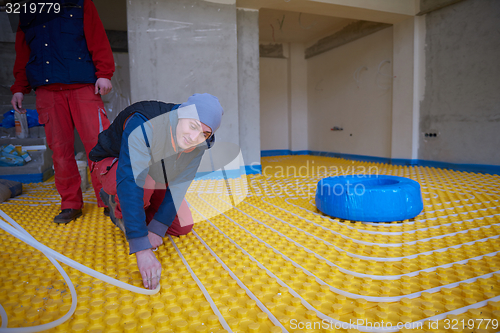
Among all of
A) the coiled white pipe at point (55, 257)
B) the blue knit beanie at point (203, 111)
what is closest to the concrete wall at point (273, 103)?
the blue knit beanie at point (203, 111)

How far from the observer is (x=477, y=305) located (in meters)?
1.10

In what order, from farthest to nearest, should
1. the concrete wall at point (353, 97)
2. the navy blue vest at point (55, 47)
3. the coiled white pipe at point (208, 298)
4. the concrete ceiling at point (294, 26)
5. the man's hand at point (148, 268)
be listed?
the concrete ceiling at point (294, 26)
the concrete wall at point (353, 97)
the navy blue vest at point (55, 47)
the man's hand at point (148, 268)
the coiled white pipe at point (208, 298)

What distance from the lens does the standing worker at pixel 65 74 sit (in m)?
2.15

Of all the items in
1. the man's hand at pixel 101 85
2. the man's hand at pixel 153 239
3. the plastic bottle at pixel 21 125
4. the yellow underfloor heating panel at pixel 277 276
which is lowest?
the yellow underfloor heating panel at pixel 277 276

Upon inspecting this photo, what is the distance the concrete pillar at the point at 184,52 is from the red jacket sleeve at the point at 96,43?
1.72 metres

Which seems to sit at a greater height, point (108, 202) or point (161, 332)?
point (108, 202)

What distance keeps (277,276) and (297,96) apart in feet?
24.0

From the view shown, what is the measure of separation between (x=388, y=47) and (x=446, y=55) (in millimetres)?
1269

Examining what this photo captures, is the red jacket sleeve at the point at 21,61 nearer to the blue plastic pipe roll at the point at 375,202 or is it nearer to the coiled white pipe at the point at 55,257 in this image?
the coiled white pipe at the point at 55,257

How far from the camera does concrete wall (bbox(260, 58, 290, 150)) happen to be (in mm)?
8005

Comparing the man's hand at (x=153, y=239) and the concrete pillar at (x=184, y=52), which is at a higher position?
the concrete pillar at (x=184, y=52)

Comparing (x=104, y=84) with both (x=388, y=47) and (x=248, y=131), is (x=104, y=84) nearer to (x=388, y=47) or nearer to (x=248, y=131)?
(x=248, y=131)

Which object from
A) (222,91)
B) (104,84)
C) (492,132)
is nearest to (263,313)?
(104,84)

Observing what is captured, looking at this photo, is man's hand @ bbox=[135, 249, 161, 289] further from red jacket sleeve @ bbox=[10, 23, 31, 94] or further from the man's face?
red jacket sleeve @ bbox=[10, 23, 31, 94]
